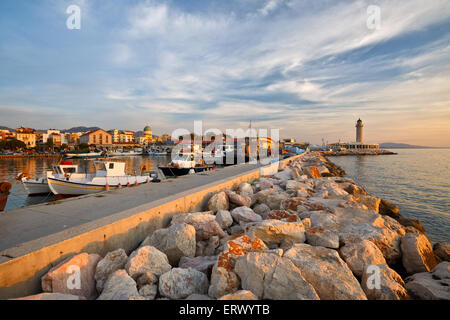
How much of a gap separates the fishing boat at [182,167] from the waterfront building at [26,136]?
10310cm

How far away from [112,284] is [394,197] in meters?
17.4

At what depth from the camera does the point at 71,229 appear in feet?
9.72

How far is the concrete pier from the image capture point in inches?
90.1

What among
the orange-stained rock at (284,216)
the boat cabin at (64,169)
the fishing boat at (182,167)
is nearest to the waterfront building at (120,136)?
the fishing boat at (182,167)

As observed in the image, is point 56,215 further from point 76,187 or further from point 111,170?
point 76,187

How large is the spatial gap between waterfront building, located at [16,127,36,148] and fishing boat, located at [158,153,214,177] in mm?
103097

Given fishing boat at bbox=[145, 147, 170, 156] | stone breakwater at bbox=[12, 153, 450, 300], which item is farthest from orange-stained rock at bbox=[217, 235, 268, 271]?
fishing boat at bbox=[145, 147, 170, 156]

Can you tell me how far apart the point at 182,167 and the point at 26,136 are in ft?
363

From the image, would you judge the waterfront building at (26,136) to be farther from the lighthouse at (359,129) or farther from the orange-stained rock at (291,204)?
the lighthouse at (359,129)

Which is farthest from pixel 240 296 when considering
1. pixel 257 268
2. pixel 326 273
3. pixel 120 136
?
pixel 120 136

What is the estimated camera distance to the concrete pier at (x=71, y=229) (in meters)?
2.29

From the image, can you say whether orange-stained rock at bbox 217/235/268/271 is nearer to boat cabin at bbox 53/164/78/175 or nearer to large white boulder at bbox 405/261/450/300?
large white boulder at bbox 405/261/450/300

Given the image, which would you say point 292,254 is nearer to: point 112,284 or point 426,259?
point 112,284

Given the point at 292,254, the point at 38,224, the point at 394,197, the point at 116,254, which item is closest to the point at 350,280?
the point at 292,254
